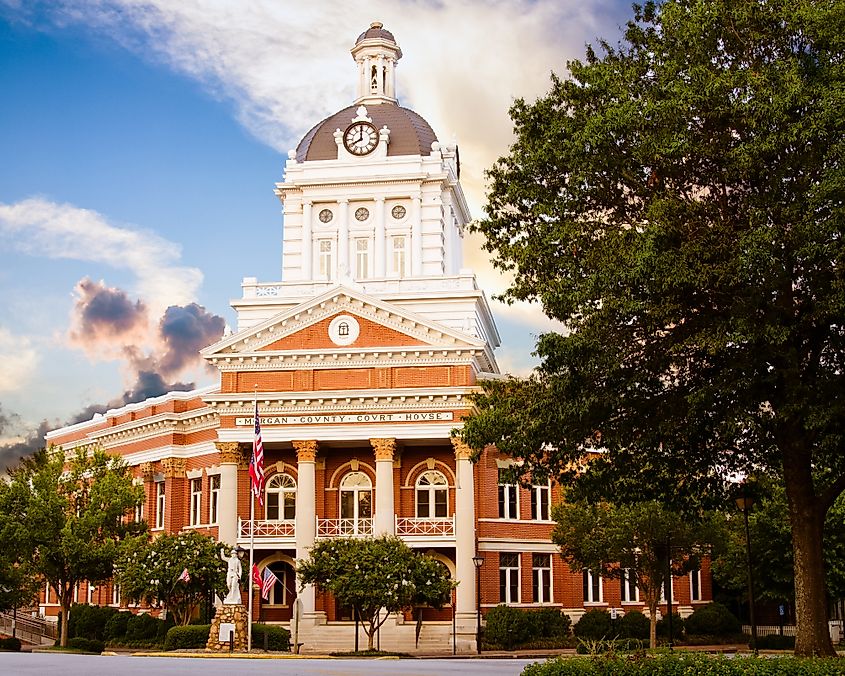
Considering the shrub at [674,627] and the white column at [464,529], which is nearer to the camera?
the white column at [464,529]

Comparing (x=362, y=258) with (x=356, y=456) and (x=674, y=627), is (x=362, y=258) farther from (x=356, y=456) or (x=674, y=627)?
(x=674, y=627)

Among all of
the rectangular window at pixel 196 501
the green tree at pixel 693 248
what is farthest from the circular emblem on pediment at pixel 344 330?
the green tree at pixel 693 248

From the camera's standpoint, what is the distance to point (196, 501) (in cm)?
6266

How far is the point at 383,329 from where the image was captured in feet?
182

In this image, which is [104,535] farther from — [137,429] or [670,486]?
[670,486]

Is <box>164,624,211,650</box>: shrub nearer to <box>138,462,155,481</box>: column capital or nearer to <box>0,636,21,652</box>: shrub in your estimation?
<box>0,636,21,652</box>: shrub

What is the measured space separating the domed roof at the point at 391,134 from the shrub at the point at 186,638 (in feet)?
111

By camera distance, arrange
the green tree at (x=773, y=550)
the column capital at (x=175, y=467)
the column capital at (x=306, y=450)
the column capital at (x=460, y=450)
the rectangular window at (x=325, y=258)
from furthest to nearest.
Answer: the rectangular window at (x=325, y=258), the column capital at (x=175, y=467), the column capital at (x=306, y=450), the column capital at (x=460, y=450), the green tree at (x=773, y=550)

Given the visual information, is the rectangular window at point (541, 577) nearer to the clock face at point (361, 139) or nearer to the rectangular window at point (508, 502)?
the rectangular window at point (508, 502)

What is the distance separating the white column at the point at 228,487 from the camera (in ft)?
182

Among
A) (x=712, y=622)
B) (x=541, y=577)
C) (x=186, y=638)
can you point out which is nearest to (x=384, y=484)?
(x=541, y=577)

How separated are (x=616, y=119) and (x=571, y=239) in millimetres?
3004

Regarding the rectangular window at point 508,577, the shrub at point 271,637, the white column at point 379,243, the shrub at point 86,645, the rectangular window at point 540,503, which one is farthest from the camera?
the white column at point 379,243

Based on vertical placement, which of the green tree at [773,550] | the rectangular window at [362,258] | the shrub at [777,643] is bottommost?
the shrub at [777,643]
